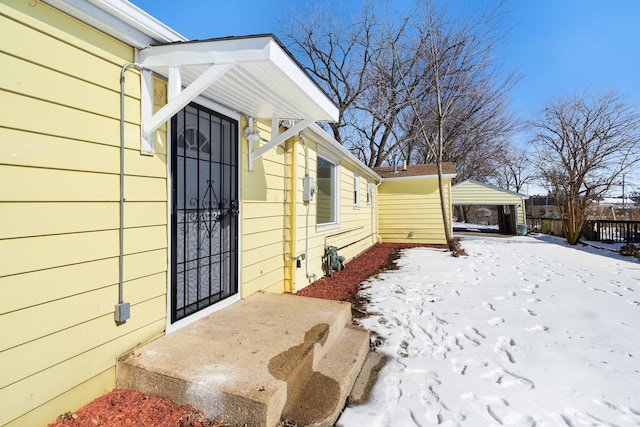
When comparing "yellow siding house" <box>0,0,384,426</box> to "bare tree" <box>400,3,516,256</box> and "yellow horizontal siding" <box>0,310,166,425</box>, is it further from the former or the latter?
"bare tree" <box>400,3,516,256</box>

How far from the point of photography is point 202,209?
2842 millimetres

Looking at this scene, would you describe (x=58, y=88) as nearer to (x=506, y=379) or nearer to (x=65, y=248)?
(x=65, y=248)

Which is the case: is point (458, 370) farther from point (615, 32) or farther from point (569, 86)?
point (569, 86)

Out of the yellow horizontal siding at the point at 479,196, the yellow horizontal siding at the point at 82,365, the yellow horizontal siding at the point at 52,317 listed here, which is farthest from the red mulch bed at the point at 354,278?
the yellow horizontal siding at the point at 479,196

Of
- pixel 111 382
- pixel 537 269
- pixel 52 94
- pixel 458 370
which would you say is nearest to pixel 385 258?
pixel 537 269

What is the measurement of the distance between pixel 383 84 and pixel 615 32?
707 cm

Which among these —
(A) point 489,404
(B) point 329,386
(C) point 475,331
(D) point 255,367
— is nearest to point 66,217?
(D) point 255,367

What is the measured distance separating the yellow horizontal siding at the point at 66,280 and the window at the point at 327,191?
3731 mm

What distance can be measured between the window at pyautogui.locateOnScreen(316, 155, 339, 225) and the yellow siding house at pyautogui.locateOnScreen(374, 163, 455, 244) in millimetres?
4726

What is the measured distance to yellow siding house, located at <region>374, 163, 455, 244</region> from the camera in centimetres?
1040

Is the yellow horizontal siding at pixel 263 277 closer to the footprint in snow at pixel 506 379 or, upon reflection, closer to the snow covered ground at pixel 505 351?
the snow covered ground at pixel 505 351

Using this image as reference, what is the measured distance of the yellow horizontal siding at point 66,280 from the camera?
59.0 inches

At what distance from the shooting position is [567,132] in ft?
39.0

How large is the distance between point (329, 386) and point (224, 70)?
2.32 metres
